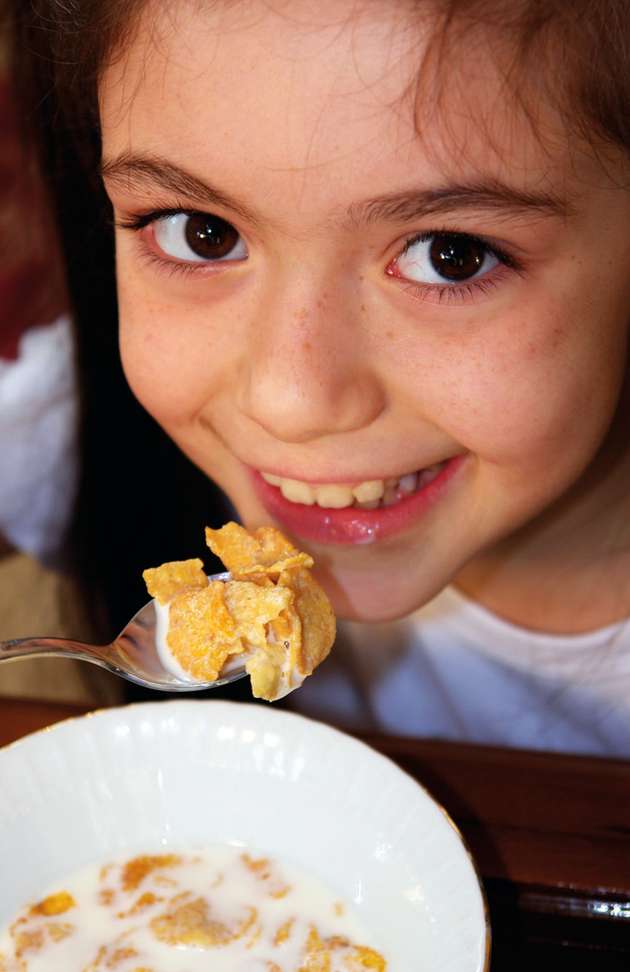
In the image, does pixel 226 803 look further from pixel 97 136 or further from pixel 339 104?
pixel 97 136

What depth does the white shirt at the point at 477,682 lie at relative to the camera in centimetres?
133

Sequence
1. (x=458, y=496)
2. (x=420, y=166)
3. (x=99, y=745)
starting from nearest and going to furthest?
1. (x=420, y=166)
2. (x=99, y=745)
3. (x=458, y=496)

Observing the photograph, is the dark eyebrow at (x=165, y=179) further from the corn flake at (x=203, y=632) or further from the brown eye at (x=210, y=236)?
the corn flake at (x=203, y=632)

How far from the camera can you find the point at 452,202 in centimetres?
82

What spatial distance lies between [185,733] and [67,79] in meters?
0.65

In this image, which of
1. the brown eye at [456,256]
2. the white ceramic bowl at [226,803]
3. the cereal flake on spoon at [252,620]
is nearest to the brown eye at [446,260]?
the brown eye at [456,256]

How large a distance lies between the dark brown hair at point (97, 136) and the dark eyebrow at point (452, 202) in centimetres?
6

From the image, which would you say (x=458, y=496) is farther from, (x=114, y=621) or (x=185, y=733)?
(x=114, y=621)

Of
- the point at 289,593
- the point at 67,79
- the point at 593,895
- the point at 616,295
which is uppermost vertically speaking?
the point at 67,79

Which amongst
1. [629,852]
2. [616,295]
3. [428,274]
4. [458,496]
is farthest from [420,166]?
[629,852]

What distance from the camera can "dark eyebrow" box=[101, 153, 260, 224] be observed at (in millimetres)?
853

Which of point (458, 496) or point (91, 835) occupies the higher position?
point (458, 496)

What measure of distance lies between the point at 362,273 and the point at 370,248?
0.07 ft

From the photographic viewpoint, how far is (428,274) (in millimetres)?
901
